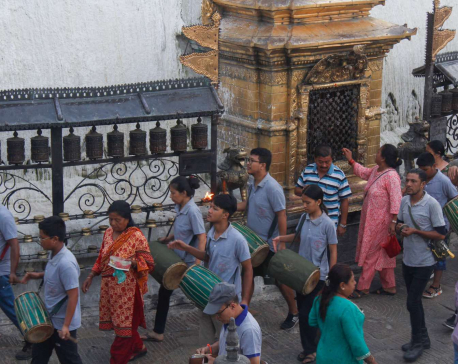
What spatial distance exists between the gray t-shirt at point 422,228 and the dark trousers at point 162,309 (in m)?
2.14

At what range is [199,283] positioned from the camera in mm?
6871

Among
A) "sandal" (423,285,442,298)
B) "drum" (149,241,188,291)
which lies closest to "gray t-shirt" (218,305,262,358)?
"drum" (149,241,188,291)

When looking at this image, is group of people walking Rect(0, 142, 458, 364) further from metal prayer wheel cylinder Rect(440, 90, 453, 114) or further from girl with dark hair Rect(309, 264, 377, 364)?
metal prayer wheel cylinder Rect(440, 90, 453, 114)

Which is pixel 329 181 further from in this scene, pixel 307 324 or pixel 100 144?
pixel 100 144

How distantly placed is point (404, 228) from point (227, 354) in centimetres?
309

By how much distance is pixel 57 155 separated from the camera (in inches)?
322

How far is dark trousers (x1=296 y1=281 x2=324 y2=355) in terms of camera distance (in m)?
7.43

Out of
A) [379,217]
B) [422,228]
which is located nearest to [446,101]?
[379,217]

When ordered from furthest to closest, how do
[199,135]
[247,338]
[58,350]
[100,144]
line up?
A: [199,135], [100,144], [58,350], [247,338]

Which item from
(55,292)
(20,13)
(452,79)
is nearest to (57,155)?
(55,292)

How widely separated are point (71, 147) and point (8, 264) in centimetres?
137

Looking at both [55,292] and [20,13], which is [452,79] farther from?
[55,292]

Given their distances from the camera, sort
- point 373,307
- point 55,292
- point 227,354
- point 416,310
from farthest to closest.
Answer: point 373,307 → point 416,310 → point 55,292 → point 227,354

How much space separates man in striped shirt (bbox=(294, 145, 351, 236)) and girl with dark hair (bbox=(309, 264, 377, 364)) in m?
2.60
